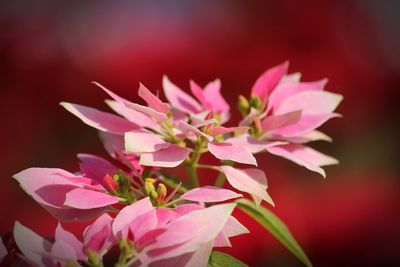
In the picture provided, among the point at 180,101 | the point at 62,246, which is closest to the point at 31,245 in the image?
the point at 62,246

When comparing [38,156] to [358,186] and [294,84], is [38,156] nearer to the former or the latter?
[358,186]

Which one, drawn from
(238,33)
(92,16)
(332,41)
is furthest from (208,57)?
(92,16)

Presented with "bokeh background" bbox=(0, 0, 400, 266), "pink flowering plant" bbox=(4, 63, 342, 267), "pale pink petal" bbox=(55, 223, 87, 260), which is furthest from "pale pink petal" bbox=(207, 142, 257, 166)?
"bokeh background" bbox=(0, 0, 400, 266)

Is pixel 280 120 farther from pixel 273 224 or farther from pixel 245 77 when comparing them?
pixel 245 77

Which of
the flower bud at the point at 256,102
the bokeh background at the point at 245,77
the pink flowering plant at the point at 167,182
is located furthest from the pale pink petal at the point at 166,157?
the bokeh background at the point at 245,77

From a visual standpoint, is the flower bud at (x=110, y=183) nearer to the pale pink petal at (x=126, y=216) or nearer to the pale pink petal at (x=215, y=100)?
the pale pink petal at (x=126, y=216)
